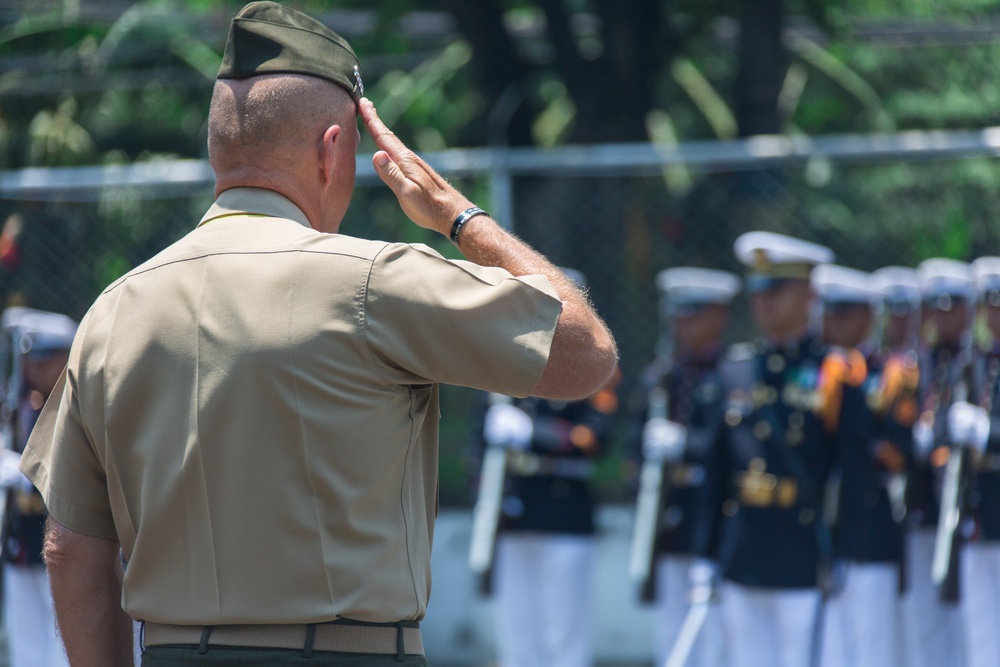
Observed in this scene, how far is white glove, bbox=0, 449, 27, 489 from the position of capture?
5.72 metres

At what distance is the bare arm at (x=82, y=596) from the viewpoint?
187 cm

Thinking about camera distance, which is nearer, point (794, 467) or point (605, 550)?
point (794, 467)

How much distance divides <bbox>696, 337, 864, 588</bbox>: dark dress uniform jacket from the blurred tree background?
0.94 meters

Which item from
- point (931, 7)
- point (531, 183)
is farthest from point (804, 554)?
point (931, 7)

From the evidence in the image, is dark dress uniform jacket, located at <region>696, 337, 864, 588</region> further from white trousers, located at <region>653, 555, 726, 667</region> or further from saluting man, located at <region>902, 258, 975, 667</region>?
saluting man, located at <region>902, 258, 975, 667</region>

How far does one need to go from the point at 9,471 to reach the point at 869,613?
166 inches

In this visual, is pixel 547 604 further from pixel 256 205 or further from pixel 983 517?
pixel 256 205

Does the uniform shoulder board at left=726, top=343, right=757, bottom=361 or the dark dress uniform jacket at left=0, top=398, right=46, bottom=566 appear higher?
the uniform shoulder board at left=726, top=343, right=757, bottom=361

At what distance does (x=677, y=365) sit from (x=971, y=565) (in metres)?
1.72

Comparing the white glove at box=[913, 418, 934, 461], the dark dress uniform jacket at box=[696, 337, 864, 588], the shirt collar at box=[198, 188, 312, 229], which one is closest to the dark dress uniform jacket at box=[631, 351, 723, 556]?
the dark dress uniform jacket at box=[696, 337, 864, 588]

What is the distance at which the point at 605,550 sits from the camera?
648 cm

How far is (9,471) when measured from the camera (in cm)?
574

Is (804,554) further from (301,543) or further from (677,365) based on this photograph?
(301,543)

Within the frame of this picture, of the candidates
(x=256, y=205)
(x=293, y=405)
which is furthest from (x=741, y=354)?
(x=293, y=405)
